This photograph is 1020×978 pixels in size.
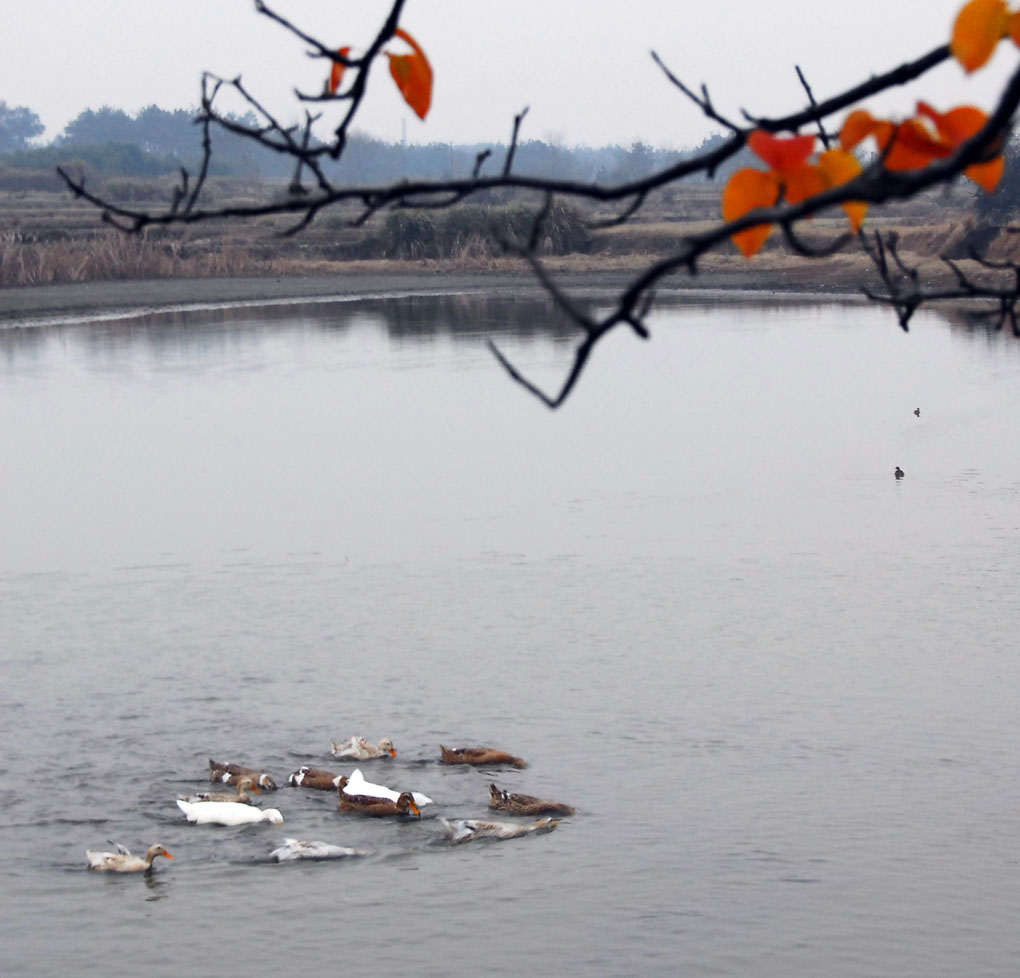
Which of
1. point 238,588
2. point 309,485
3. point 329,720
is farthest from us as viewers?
point 309,485

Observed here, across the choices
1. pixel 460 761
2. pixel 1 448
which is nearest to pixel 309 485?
pixel 1 448

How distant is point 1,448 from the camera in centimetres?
2547

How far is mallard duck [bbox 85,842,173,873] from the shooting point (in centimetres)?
962

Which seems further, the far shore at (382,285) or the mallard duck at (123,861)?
the far shore at (382,285)

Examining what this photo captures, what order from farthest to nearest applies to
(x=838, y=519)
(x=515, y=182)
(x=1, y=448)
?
(x=1, y=448) → (x=838, y=519) → (x=515, y=182)

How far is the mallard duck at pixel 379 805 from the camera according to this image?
409 inches

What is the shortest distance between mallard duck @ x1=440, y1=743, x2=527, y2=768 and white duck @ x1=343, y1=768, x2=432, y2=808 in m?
0.57

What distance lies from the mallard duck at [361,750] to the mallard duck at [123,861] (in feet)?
5.54

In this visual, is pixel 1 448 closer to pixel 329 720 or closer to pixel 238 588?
pixel 238 588

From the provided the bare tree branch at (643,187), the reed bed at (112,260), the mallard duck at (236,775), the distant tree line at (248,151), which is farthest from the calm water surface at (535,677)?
the distant tree line at (248,151)

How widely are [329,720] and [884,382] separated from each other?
2130cm

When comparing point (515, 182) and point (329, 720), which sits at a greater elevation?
point (515, 182)

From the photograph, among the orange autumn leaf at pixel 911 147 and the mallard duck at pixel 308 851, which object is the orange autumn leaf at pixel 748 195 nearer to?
the orange autumn leaf at pixel 911 147

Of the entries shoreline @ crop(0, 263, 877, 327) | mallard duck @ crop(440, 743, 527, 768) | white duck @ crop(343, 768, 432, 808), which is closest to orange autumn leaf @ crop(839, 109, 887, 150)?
white duck @ crop(343, 768, 432, 808)
